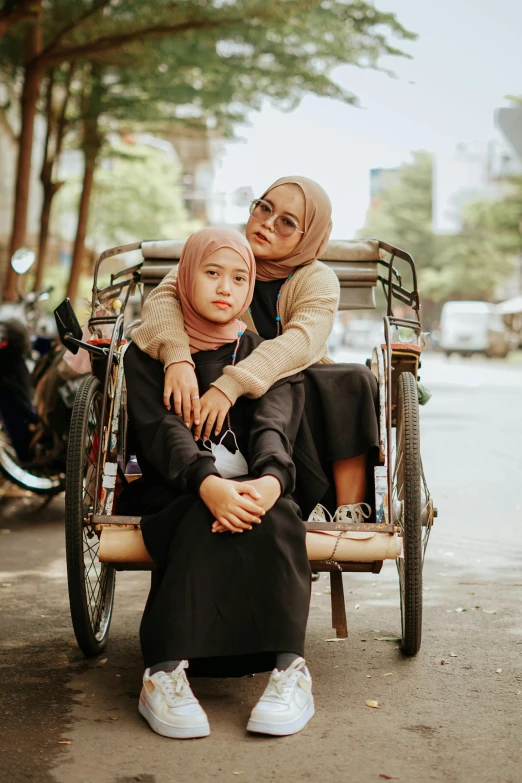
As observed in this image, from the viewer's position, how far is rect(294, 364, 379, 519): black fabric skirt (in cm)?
414

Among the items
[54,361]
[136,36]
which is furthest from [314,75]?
[54,361]

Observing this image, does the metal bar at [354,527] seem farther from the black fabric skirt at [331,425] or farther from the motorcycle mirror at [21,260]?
the motorcycle mirror at [21,260]

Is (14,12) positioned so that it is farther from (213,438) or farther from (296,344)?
(213,438)

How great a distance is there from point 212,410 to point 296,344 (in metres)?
0.42

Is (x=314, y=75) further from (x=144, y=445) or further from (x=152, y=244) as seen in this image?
(x=144, y=445)

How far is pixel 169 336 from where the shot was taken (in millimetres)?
4051

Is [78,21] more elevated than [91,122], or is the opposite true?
[78,21]

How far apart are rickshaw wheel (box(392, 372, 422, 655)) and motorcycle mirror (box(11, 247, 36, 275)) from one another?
155 inches

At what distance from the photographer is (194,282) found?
4.10 metres

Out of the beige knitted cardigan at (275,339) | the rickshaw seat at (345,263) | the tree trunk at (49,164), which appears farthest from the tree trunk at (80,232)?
the beige knitted cardigan at (275,339)

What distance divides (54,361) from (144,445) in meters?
3.97

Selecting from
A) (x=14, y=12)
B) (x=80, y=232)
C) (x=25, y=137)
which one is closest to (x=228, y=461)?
(x=14, y=12)

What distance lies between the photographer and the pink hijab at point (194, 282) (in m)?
4.09

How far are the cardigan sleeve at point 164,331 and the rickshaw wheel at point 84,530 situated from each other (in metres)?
0.43
